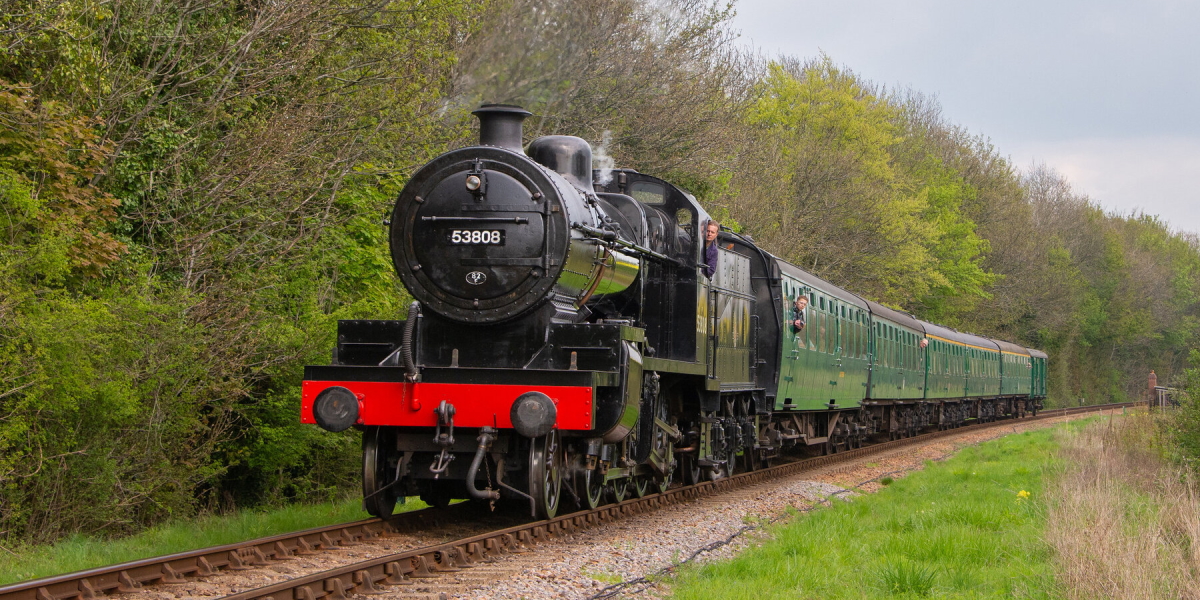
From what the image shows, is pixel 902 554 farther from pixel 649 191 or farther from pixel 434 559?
pixel 649 191

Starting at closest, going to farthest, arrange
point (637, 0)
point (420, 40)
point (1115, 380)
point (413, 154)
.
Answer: point (420, 40), point (413, 154), point (637, 0), point (1115, 380)

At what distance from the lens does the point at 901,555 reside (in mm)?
8023

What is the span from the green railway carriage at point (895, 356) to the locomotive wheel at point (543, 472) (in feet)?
45.6

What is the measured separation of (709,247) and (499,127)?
297cm

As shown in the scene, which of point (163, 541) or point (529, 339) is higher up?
point (529, 339)

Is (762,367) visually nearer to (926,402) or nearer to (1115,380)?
(926,402)

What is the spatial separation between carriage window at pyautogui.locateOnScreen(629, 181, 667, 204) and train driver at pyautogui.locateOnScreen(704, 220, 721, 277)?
57 centimetres

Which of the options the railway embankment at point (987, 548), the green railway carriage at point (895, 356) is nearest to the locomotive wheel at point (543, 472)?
the railway embankment at point (987, 548)

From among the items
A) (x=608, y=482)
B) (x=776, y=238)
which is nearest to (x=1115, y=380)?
(x=776, y=238)

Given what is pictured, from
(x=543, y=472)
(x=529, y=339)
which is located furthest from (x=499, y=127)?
(x=543, y=472)

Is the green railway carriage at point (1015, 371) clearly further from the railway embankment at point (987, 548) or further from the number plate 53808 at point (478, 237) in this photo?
the number plate 53808 at point (478, 237)

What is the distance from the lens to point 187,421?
9562 mm

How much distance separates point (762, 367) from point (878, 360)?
8295 millimetres

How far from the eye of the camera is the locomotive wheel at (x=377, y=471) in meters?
8.37
